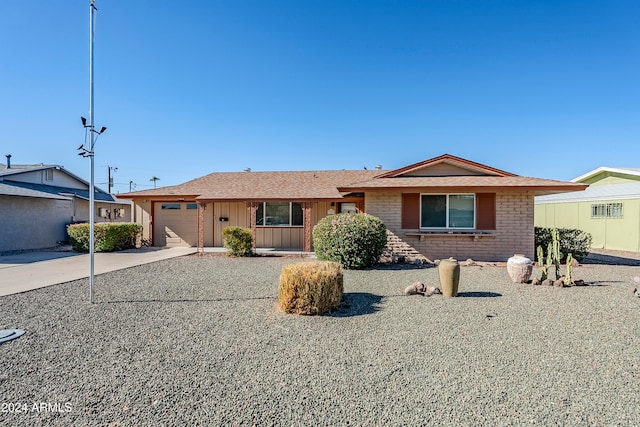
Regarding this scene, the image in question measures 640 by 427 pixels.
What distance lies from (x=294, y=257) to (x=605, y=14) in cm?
1257

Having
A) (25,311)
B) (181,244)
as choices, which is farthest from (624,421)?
(181,244)

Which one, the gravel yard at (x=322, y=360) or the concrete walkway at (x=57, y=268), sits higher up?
the concrete walkway at (x=57, y=268)

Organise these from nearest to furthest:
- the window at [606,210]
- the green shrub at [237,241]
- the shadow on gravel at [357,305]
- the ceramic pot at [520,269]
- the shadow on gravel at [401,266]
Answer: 1. the shadow on gravel at [357,305]
2. the ceramic pot at [520,269]
3. the shadow on gravel at [401,266]
4. the green shrub at [237,241]
5. the window at [606,210]

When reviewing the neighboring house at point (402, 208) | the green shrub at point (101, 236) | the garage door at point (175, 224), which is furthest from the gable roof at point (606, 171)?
the green shrub at point (101, 236)

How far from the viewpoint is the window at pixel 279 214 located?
14.6m

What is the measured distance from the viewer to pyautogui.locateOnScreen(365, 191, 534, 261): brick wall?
10969 mm

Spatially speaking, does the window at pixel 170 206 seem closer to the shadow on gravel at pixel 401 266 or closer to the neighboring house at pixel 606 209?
the shadow on gravel at pixel 401 266

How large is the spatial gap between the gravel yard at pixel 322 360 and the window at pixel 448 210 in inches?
194

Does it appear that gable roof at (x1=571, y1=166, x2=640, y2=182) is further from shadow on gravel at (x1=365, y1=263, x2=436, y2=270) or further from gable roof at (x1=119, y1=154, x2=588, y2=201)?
shadow on gravel at (x1=365, y1=263, x2=436, y2=270)

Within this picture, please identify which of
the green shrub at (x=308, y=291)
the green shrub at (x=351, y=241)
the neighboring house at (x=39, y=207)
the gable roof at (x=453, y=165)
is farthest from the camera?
the neighboring house at (x=39, y=207)

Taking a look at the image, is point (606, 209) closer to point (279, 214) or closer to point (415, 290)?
point (415, 290)

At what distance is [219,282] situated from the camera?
7.85m

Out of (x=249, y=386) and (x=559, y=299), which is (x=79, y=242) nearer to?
(x=249, y=386)

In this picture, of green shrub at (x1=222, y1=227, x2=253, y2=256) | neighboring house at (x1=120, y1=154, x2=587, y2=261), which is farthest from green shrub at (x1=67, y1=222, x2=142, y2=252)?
green shrub at (x1=222, y1=227, x2=253, y2=256)
